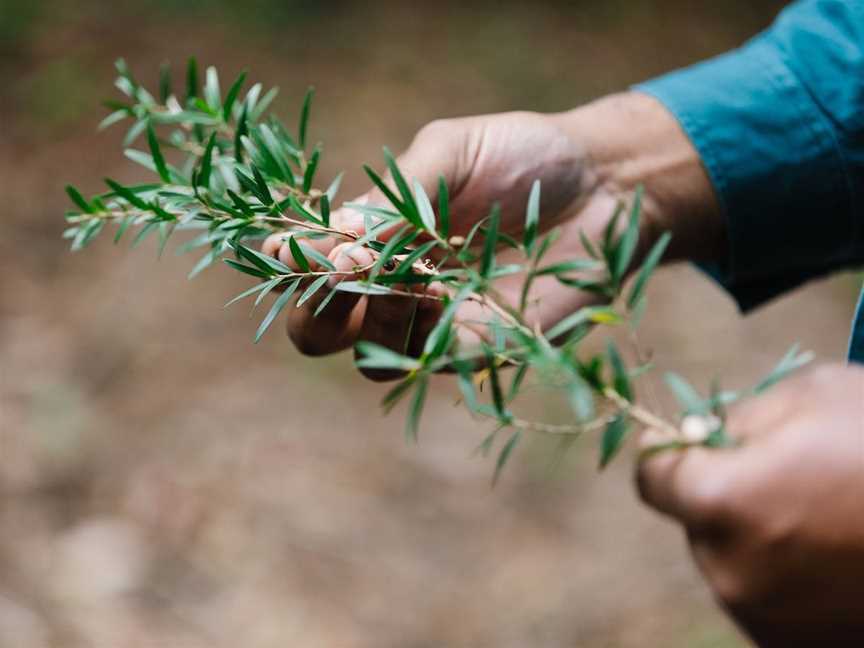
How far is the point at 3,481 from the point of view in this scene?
6.47ft

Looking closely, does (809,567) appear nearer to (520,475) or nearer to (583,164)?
(583,164)

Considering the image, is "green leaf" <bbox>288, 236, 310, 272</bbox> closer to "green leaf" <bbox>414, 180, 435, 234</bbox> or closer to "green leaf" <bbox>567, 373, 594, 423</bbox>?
"green leaf" <bbox>414, 180, 435, 234</bbox>

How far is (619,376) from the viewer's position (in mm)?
450

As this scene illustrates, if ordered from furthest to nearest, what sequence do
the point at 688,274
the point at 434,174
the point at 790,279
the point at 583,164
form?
the point at 688,274
the point at 790,279
the point at 583,164
the point at 434,174

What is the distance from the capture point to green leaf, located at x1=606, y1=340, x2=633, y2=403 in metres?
0.43

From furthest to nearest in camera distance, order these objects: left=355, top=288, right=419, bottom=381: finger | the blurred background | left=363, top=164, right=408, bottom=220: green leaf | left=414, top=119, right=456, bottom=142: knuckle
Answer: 1. the blurred background
2. left=414, top=119, right=456, bottom=142: knuckle
3. left=355, top=288, right=419, bottom=381: finger
4. left=363, top=164, right=408, bottom=220: green leaf

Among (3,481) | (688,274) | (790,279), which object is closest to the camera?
(790,279)

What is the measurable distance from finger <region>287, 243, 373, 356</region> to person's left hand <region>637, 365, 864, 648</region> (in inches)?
19.4

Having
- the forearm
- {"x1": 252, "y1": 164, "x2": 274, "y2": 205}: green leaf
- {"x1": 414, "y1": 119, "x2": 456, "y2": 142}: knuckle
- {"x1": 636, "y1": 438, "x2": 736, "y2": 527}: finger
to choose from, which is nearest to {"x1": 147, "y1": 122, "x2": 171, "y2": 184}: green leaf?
{"x1": 252, "y1": 164, "x2": 274, "y2": 205}: green leaf

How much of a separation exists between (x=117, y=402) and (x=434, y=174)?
162 centimetres

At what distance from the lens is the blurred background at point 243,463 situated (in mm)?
1815

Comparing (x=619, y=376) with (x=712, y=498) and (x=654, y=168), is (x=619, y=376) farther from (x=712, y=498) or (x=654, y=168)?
(x=654, y=168)

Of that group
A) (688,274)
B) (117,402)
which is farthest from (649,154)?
(688,274)

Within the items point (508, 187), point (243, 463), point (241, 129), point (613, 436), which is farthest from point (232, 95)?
point (243, 463)
